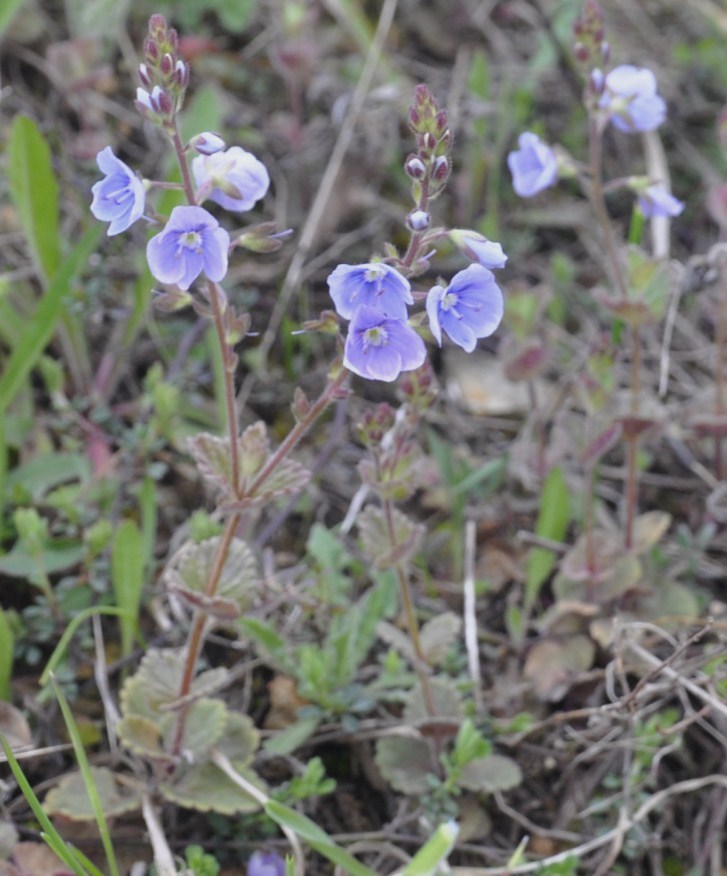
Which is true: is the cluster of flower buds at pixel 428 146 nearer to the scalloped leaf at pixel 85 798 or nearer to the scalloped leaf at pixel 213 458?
the scalloped leaf at pixel 213 458

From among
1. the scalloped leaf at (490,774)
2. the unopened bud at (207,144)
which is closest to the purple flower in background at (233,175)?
the unopened bud at (207,144)

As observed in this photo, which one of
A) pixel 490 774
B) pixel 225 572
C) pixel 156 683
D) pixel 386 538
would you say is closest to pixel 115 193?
pixel 225 572

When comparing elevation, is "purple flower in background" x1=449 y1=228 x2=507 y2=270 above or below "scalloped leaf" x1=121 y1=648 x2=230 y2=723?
above

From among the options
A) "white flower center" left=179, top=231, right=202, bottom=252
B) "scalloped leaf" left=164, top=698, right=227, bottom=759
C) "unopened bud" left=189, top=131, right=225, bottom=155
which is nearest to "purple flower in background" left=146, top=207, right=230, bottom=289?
"white flower center" left=179, top=231, right=202, bottom=252

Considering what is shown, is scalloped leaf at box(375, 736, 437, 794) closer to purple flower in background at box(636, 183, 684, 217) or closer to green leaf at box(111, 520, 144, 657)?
green leaf at box(111, 520, 144, 657)

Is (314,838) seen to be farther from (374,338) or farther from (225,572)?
(374,338)

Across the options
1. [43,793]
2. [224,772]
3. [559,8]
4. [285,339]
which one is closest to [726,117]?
[285,339]
